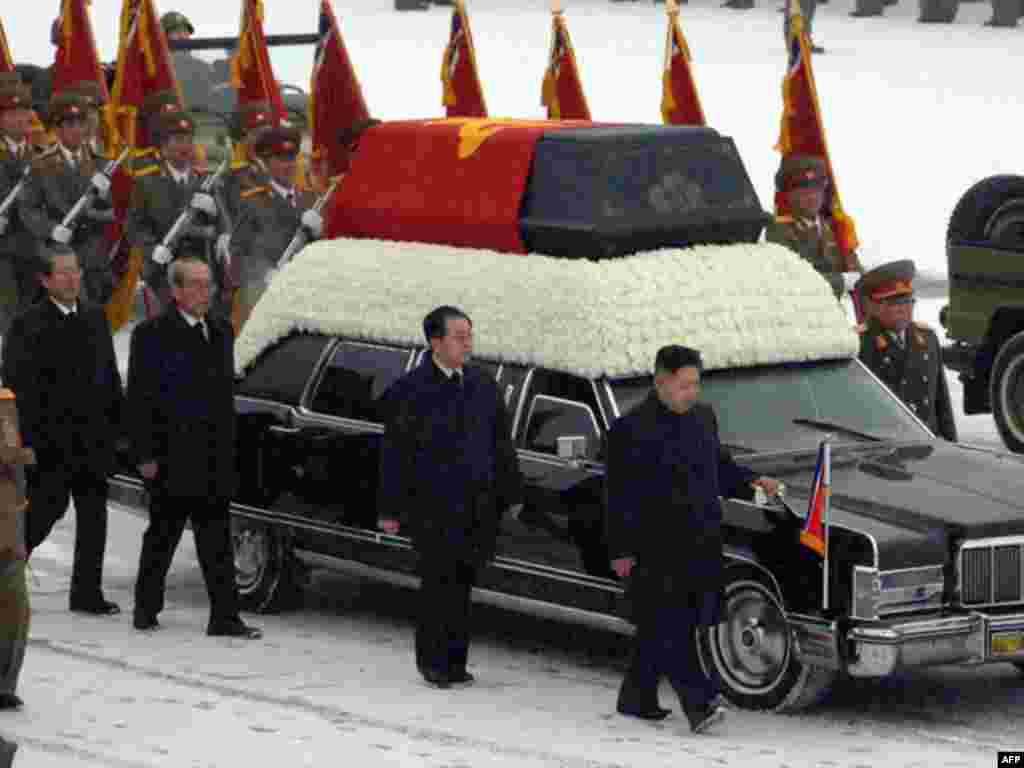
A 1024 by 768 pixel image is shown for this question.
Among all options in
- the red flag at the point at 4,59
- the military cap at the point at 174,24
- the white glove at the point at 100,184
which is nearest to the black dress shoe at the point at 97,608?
the white glove at the point at 100,184

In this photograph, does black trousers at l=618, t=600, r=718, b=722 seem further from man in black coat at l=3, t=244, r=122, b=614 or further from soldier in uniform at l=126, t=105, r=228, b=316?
soldier in uniform at l=126, t=105, r=228, b=316

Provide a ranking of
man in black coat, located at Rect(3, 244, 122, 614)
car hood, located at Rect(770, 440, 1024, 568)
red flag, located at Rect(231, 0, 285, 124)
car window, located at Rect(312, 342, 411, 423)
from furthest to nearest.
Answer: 1. red flag, located at Rect(231, 0, 285, 124)
2. man in black coat, located at Rect(3, 244, 122, 614)
3. car window, located at Rect(312, 342, 411, 423)
4. car hood, located at Rect(770, 440, 1024, 568)

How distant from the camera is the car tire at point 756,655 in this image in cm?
1131

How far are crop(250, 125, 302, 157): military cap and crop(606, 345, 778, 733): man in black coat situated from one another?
20.1 ft

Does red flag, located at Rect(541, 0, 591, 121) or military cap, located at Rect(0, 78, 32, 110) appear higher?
red flag, located at Rect(541, 0, 591, 121)

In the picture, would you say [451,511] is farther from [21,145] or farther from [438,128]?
[21,145]

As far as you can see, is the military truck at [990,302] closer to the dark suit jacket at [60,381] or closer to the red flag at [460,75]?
the red flag at [460,75]

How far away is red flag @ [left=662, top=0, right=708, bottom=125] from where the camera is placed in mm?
20234

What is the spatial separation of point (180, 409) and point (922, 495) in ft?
10.8

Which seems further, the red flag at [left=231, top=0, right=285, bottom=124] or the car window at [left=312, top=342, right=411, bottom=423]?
the red flag at [left=231, top=0, right=285, bottom=124]

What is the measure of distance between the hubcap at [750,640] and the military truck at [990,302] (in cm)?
711

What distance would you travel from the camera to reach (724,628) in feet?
37.9

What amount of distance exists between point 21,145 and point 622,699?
834 cm

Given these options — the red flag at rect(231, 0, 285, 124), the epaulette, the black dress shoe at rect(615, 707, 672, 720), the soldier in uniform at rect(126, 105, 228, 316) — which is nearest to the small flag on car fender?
A: the black dress shoe at rect(615, 707, 672, 720)
